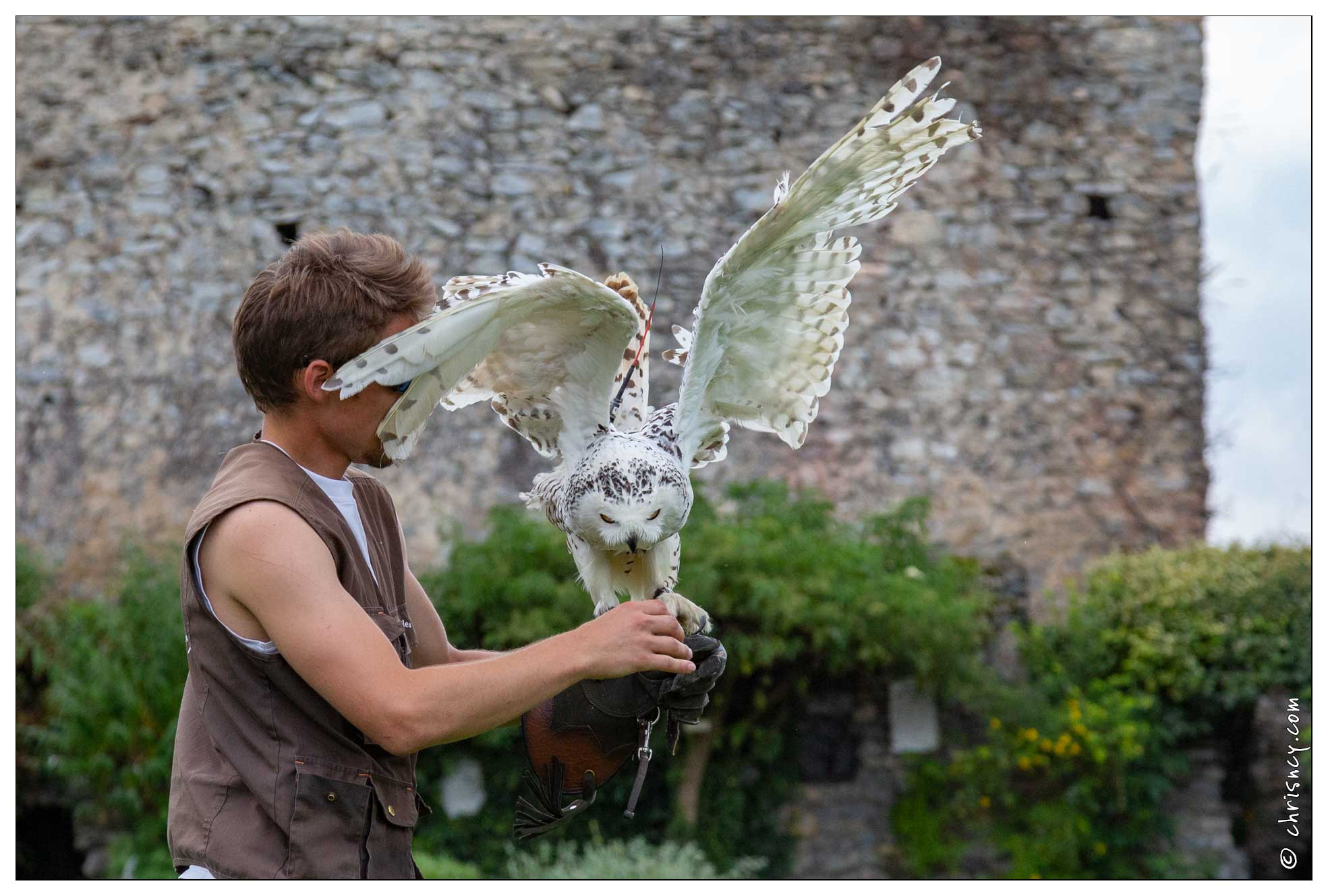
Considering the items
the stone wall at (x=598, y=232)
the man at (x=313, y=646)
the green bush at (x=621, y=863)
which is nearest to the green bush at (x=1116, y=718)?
the stone wall at (x=598, y=232)

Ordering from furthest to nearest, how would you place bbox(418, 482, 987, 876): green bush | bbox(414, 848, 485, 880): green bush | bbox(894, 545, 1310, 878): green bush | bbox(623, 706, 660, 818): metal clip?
bbox(894, 545, 1310, 878): green bush, bbox(418, 482, 987, 876): green bush, bbox(414, 848, 485, 880): green bush, bbox(623, 706, 660, 818): metal clip

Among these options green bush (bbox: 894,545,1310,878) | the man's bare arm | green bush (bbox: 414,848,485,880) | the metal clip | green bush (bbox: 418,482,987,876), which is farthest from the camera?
green bush (bbox: 894,545,1310,878)

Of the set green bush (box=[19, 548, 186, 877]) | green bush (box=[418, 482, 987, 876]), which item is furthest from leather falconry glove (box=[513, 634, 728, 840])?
green bush (box=[19, 548, 186, 877])

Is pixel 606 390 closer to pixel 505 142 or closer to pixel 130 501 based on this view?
pixel 505 142

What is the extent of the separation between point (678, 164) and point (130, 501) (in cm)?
308

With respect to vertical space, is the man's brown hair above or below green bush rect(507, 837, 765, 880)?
above

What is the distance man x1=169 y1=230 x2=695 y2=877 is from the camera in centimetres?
133

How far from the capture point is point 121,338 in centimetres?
555

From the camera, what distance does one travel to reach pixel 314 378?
1.46 m

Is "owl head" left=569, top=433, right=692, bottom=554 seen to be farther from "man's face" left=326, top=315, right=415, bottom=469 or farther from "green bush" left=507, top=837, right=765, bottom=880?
"green bush" left=507, top=837, right=765, bottom=880

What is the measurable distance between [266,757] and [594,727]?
22.4 inches

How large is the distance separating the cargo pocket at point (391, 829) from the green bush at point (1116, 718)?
12.5 ft

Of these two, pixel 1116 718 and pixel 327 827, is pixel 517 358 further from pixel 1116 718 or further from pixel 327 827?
pixel 1116 718

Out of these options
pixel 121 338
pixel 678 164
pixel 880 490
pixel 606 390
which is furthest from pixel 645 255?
pixel 606 390
